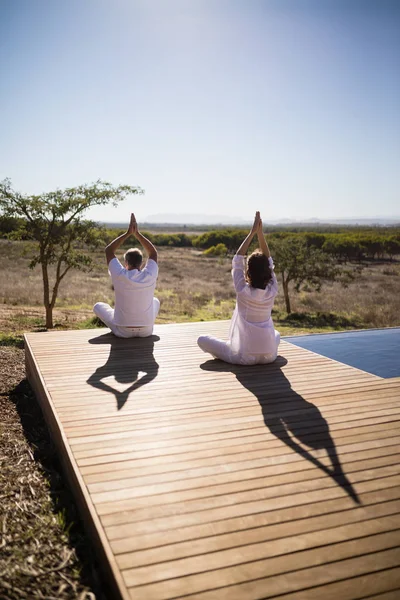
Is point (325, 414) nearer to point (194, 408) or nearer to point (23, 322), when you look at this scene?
point (194, 408)

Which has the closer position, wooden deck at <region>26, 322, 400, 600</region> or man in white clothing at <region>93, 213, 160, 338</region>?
wooden deck at <region>26, 322, 400, 600</region>

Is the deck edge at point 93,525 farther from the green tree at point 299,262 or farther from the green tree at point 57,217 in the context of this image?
the green tree at point 299,262

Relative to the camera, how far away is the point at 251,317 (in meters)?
4.67

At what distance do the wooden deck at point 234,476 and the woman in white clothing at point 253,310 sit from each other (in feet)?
0.80

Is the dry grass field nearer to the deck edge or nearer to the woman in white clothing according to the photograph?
the woman in white clothing

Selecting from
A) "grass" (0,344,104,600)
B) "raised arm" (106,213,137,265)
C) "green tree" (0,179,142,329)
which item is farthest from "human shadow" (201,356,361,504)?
"green tree" (0,179,142,329)

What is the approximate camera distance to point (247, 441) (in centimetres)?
304

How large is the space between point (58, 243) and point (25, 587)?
31.5 feet

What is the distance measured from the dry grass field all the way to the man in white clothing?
17.8 feet

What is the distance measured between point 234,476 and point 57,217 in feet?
30.9

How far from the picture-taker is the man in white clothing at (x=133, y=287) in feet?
18.9

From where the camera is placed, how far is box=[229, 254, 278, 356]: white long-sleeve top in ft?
15.1

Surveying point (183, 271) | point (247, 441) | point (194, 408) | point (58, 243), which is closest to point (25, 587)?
point (247, 441)

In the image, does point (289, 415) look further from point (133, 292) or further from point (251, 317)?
point (133, 292)
